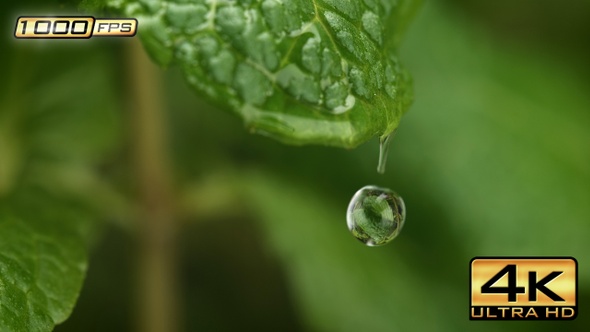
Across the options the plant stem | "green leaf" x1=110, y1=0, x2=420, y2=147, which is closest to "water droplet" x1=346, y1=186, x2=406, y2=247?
"green leaf" x1=110, y1=0, x2=420, y2=147

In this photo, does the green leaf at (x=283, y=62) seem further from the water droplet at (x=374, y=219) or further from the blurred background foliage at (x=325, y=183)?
the blurred background foliage at (x=325, y=183)

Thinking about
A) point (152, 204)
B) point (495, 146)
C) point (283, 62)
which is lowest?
point (152, 204)

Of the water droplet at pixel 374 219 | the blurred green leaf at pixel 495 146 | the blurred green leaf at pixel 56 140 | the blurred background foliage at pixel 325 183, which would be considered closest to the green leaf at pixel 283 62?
the water droplet at pixel 374 219

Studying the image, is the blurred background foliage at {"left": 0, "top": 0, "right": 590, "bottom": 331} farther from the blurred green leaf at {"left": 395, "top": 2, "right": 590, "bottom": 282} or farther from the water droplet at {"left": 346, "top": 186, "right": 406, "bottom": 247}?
the water droplet at {"left": 346, "top": 186, "right": 406, "bottom": 247}

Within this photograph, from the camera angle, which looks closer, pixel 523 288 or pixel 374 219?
pixel 374 219

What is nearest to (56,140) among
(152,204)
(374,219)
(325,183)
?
(152,204)

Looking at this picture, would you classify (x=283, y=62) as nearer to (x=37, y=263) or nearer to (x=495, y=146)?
(x=37, y=263)

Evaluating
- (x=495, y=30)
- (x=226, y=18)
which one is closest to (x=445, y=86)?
(x=495, y=30)
